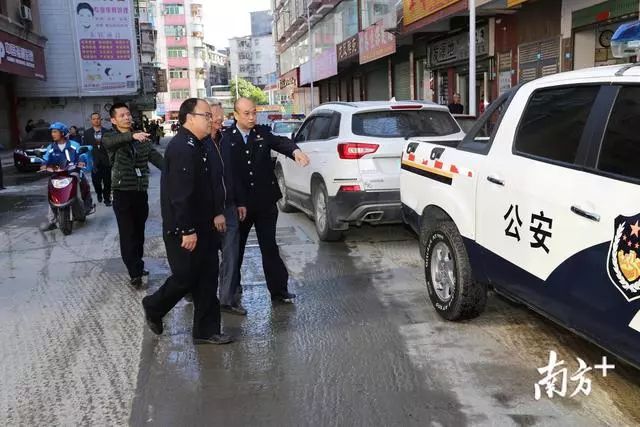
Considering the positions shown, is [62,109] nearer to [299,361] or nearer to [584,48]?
[584,48]

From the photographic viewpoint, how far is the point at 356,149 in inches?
277

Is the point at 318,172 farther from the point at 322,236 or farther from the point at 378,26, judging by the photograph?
the point at 378,26

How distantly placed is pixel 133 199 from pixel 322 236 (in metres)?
2.62

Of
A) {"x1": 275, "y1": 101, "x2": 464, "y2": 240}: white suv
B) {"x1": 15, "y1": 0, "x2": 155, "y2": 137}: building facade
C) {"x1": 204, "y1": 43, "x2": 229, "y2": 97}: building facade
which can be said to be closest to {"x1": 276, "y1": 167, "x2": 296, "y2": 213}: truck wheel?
{"x1": 275, "y1": 101, "x2": 464, "y2": 240}: white suv

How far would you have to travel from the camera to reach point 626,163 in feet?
9.89

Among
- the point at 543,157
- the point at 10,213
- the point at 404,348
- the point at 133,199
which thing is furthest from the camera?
the point at 10,213

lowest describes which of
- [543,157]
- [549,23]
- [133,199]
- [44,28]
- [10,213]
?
[10,213]

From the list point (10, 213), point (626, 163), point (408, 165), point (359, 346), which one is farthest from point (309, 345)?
point (10, 213)

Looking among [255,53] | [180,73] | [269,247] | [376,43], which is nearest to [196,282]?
[269,247]

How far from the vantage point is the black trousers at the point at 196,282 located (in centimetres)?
432

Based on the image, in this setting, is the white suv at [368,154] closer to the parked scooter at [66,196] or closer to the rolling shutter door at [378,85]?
the parked scooter at [66,196]

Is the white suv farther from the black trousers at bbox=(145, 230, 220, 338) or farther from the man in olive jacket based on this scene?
the black trousers at bbox=(145, 230, 220, 338)

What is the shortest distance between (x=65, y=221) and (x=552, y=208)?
300 inches

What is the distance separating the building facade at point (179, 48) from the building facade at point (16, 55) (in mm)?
70489
